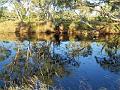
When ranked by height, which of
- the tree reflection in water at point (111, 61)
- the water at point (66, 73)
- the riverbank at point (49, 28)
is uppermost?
the water at point (66, 73)

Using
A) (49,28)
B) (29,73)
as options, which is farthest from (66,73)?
(49,28)

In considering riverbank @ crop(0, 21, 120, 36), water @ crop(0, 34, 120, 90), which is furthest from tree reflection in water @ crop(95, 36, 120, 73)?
riverbank @ crop(0, 21, 120, 36)

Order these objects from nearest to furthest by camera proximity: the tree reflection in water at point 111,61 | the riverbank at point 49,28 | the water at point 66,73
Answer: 1. the water at point 66,73
2. the tree reflection in water at point 111,61
3. the riverbank at point 49,28

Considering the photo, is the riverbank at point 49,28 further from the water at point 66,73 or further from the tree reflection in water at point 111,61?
the water at point 66,73

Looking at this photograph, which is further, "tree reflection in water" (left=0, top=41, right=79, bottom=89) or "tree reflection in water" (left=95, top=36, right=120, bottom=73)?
"tree reflection in water" (left=95, top=36, right=120, bottom=73)

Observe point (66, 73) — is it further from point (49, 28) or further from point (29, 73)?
point (49, 28)

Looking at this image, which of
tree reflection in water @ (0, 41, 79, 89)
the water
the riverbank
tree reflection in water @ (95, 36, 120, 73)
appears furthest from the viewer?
the riverbank

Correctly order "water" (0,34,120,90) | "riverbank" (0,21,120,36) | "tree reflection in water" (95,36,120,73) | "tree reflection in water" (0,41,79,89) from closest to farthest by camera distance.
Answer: "water" (0,34,120,90), "tree reflection in water" (0,41,79,89), "tree reflection in water" (95,36,120,73), "riverbank" (0,21,120,36)

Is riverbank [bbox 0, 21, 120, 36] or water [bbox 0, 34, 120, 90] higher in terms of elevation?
water [bbox 0, 34, 120, 90]

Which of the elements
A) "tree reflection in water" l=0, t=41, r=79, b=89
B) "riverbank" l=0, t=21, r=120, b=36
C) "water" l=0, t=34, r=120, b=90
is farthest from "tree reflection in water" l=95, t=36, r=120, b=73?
"riverbank" l=0, t=21, r=120, b=36

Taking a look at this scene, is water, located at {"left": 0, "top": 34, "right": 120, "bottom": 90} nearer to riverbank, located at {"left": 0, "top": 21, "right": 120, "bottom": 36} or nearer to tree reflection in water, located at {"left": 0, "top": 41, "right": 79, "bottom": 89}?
tree reflection in water, located at {"left": 0, "top": 41, "right": 79, "bottom": 89}

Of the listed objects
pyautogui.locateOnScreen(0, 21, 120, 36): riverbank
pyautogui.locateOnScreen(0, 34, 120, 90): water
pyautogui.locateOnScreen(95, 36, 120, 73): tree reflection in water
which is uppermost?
pyautogui.locateOnScreen(0, 34, 120, 90): water

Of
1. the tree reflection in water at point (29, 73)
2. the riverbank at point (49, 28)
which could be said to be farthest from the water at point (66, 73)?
the riverbank at point (49, 28)

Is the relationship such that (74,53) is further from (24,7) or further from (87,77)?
(24,7)
